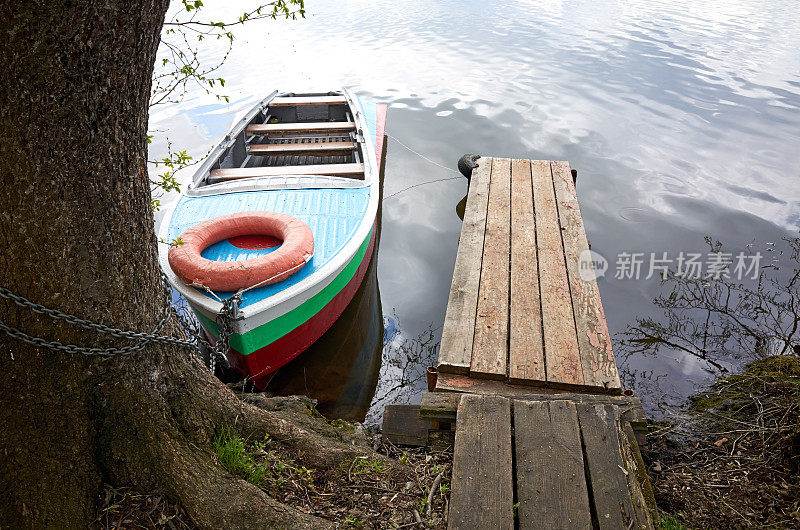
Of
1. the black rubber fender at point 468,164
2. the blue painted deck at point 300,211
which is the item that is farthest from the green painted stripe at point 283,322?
the black rubber fender at point 468,164

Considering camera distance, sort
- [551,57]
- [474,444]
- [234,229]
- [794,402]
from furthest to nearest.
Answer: [551,57] → [234,229] → [794,402] → [474,444]

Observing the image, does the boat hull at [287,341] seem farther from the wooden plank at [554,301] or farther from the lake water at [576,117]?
the wooden plank at [554,301]

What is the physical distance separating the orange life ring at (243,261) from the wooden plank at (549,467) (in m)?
2.50

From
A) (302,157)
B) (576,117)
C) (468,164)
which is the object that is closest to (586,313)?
(468,164)

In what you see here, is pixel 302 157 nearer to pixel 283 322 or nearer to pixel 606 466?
pixel 283 322

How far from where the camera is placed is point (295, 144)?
7629mm

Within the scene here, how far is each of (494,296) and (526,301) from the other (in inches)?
9.7

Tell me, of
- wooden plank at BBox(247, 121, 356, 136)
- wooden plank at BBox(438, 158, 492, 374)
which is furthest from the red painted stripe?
wooden plank at BBox(247, 121, 356, 136)

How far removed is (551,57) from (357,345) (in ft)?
39.8

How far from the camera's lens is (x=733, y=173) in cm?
889

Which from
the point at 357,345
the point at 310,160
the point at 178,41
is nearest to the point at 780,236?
the point at 357,345

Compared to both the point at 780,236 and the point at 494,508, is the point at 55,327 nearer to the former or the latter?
the point at 494,508

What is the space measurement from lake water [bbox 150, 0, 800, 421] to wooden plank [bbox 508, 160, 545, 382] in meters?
1.51

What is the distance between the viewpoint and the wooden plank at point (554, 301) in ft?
11.5
